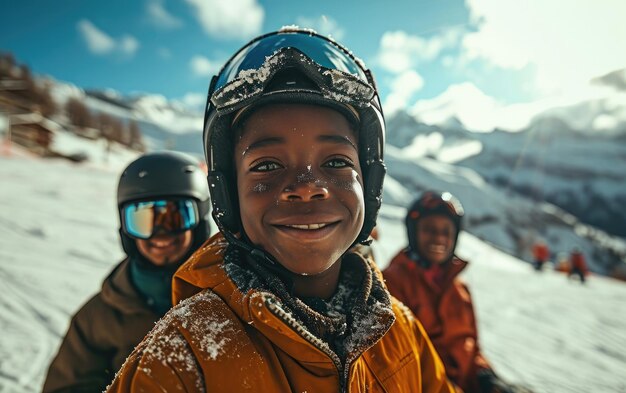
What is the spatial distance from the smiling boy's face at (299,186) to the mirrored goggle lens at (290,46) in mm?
252

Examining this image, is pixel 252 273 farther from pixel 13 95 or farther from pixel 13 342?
pixel 13 95

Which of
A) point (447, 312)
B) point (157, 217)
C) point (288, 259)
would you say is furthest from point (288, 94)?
point (447, 312)

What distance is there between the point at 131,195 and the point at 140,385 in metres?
2.05

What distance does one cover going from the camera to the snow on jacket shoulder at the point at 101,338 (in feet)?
6.61

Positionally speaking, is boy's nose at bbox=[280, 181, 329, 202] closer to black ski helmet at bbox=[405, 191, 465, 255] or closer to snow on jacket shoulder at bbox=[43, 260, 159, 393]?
snow on jacket shoulder at bbox=[43, 260, 159, 393]

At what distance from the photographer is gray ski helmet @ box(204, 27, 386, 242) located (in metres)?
1.34

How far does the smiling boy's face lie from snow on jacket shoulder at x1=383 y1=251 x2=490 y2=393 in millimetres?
2262

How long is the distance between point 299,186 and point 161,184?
189cm

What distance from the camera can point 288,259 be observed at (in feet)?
3.92

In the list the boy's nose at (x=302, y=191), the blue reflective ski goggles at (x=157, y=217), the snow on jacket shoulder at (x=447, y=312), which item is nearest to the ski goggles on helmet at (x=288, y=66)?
the boy's nose at (x=302, y=191)

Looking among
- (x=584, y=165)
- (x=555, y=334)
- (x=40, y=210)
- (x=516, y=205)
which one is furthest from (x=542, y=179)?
(x=40, y=210)

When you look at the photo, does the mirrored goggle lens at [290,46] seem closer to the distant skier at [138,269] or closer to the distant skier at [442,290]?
the distant skier at [138,269]

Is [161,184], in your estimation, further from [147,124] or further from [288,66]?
[147,124]

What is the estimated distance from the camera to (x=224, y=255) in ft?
4.07
